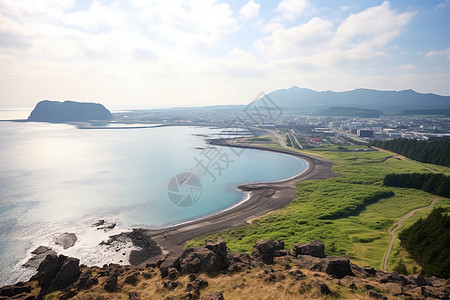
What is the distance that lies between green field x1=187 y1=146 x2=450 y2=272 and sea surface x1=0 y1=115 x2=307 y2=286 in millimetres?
11531

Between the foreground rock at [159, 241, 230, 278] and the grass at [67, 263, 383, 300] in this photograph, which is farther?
the foreground rock at [159, 241, 230, 278]

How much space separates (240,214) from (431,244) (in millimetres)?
23098

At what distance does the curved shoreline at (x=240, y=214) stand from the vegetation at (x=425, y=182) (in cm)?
1299

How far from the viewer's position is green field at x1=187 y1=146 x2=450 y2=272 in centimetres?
2469

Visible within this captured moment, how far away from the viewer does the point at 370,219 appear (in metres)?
33.6

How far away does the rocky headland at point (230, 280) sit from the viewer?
13.2m

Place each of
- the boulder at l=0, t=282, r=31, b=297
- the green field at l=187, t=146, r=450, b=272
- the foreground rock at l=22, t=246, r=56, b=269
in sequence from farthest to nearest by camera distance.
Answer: the foreground rock at l=22, t=246, r=56, b=269 → the green field at l=187, t=146, r=450, b=272 → the boulder at l=0, t=282, r=31, b=297

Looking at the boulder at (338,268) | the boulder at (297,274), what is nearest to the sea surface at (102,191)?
the boulder at (297,274)

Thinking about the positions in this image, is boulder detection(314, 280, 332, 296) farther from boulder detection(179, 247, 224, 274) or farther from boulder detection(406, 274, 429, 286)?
boulder detection(179, 247, 224, 274)

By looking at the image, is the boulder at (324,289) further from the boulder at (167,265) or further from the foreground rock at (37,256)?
the foreground rock at (37,256)

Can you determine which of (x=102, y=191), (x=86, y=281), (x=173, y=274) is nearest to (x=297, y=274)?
(x=173, y=274)

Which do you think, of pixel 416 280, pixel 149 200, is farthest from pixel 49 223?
pixel 416 280

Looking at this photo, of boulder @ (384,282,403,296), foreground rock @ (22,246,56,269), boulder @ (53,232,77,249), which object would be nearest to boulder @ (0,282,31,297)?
foreground rock @ (22,246,56,269)

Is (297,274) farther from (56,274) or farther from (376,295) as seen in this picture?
(56,274)
